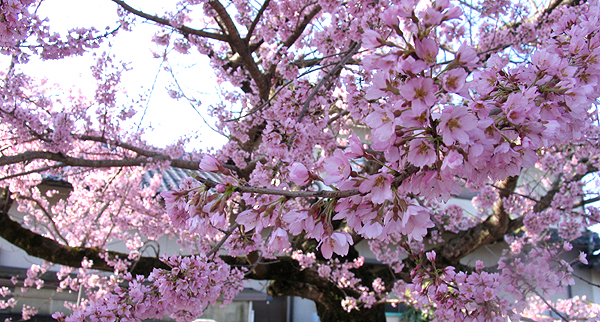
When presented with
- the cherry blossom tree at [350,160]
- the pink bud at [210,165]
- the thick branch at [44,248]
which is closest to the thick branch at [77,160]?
the cherry blossom tree at [350,160]

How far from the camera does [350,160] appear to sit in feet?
3.37

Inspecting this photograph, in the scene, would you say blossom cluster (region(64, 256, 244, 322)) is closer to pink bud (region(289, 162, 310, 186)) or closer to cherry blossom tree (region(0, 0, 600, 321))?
cherry blossom tree (region(0, 0, 600, 321))

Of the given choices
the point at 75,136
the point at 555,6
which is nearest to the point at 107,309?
the point at 75,136

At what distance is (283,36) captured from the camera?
3680 mm

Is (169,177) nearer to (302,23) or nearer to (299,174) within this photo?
(302,23)

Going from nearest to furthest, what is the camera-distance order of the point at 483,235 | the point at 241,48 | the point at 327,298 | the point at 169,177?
the point at 241,48, the point at 483,235, the point at 327,298, the point at 169,177

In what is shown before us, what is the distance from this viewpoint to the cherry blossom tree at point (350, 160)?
31.2 inches

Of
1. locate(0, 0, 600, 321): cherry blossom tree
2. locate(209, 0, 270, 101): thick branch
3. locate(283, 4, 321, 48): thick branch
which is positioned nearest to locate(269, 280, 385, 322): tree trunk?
locate(0, 0, 600, 321): cherry blossom tree

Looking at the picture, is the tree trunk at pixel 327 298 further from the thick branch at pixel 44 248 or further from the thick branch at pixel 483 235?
the thick branch at pixel 44 248

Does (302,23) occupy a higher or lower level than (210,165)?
higher

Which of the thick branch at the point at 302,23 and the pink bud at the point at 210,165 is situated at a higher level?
the thick branch at the point at 302,23

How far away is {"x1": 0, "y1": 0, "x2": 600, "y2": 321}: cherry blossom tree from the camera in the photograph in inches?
31.2

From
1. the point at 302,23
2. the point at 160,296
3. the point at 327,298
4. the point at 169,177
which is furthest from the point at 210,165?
the point at 169,177

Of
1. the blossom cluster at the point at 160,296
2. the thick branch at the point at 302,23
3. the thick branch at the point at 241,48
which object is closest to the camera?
the blossom cluster at the point at 160,296
